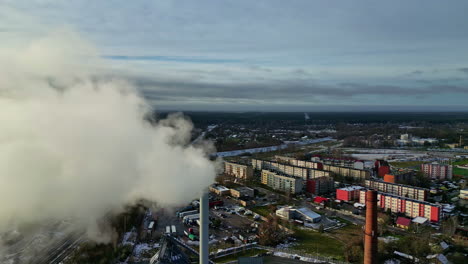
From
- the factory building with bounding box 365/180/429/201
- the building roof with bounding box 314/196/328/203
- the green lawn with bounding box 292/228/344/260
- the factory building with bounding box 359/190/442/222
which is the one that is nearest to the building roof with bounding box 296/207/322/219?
the green lawn with bounding box 292/228/344/260

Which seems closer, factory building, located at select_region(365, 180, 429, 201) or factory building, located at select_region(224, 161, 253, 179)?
factory building, located at select_region(365, 180, 429, 201)

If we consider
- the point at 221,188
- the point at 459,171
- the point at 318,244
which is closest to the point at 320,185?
the point at 221,188

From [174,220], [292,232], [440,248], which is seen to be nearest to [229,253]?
[292,232]

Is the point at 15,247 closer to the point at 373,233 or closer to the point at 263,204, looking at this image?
the point at 373,233

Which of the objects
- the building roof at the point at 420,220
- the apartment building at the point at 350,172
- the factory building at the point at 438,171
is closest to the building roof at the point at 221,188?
the apartment building at the point at 350,172

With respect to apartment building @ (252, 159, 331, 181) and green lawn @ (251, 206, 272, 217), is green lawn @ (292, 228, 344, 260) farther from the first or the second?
apartment building @ (252, 159, 331, 181)

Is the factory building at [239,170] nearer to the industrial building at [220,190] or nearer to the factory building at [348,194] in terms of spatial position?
the industrial building at [220,190]
